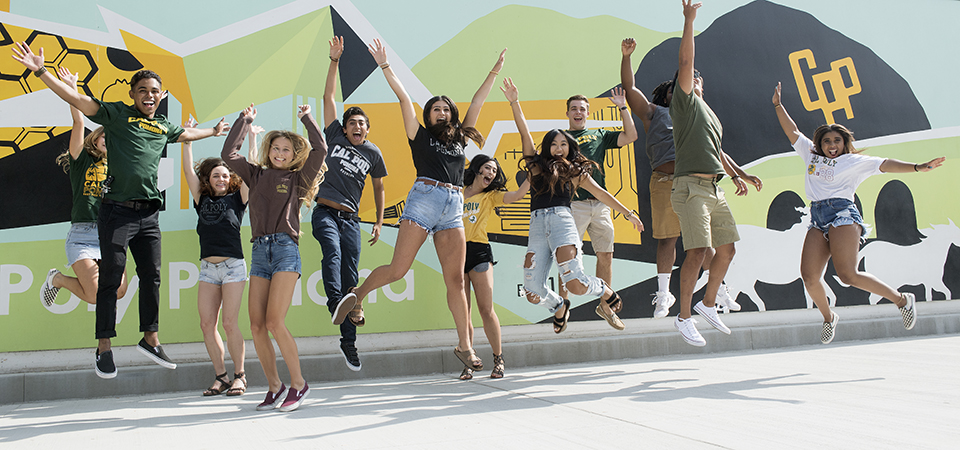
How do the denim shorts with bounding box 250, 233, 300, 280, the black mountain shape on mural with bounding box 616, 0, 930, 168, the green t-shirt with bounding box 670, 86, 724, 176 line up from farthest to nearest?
the black mountain shape on mural with bounding box 616, 0, 930, 168
the green t-shirt with bounding box 670, 86, 724, 176
the denim shorts with bounding box 250, 233, 300, 280

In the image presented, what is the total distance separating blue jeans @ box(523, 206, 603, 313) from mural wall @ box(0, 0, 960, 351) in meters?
0.98

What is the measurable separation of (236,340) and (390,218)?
5.35 feet

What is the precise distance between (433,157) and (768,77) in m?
4.52

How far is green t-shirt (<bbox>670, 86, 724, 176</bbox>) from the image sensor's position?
4.21 meters

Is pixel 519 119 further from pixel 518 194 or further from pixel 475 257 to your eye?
pixel 475 257

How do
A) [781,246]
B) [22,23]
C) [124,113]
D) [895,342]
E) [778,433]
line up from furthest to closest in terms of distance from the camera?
[781,246] < [895,342] < [22,23] < [124,113] < [778,433]

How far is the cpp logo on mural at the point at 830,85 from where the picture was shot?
651 cm

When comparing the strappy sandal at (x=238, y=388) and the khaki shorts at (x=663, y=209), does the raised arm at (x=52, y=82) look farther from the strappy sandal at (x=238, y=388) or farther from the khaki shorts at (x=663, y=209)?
the khaki shorts at (x=663, y=209)

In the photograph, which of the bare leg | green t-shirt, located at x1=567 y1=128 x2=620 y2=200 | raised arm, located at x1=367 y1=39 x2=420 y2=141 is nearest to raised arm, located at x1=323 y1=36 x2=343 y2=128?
raised arm, located at x1=367 y1=39 x2=420 y2=141

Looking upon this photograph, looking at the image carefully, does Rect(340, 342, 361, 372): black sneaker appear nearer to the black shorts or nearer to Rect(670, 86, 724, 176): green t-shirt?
the black shorts

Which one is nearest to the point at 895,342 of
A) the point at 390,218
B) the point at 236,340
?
the point at 390,218

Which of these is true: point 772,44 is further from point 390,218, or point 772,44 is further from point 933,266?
point 390,218

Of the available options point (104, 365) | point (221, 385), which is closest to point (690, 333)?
point (221, 385)

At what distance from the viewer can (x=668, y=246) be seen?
498cm
